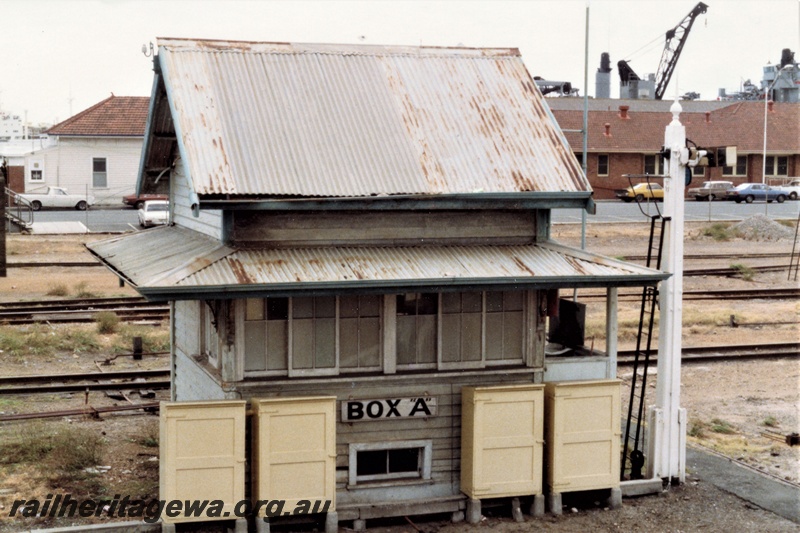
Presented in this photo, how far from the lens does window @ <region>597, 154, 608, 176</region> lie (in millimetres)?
60500

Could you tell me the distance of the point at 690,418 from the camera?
1667cm

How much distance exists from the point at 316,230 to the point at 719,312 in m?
17.5

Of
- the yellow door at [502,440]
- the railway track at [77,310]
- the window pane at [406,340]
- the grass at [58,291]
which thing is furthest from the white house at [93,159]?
the yellow door at [502,440]

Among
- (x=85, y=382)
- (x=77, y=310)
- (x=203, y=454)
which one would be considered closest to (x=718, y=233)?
(x=77, y=310)

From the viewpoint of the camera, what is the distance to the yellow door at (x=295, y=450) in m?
10.7

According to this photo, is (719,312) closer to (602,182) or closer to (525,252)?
(525,252)

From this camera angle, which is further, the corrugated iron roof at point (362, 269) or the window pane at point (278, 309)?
the window pane at point (278, 309)

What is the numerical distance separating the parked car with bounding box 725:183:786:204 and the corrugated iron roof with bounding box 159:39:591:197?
4767 cm

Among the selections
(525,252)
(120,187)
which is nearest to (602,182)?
(120,187)

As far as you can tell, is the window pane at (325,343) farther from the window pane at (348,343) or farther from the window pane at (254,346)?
the window pane at (254,346)

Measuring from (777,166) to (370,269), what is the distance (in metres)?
58.2

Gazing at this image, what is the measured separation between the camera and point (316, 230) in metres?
11.5

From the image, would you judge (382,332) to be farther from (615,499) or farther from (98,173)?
(98,173)

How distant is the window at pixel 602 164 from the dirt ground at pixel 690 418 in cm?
2895
